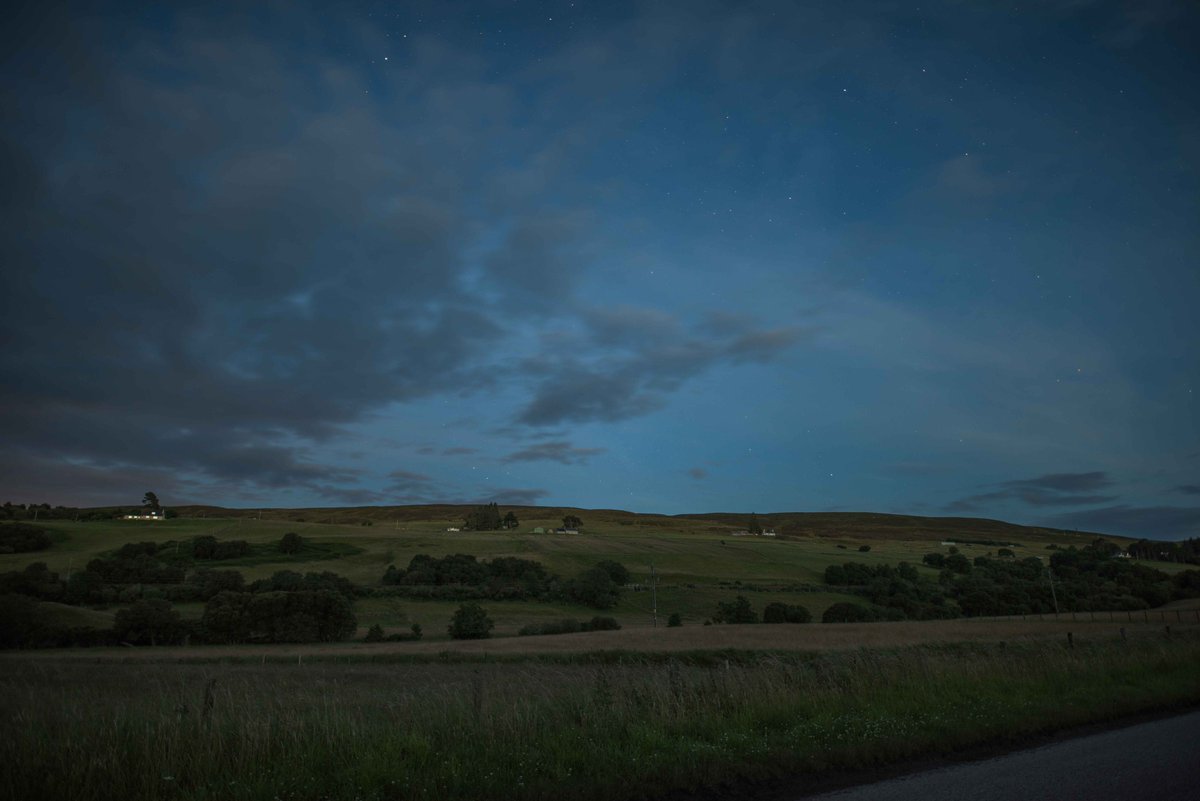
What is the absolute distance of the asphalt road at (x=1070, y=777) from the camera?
24.4 feet

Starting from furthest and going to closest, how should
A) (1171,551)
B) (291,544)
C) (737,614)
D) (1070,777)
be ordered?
(1171,551), (291,544), (737,614), (1070,777)

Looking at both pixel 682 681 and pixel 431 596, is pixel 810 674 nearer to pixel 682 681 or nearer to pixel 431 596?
pixel 682 681

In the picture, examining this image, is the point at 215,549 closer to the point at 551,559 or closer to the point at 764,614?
the point at 551,559

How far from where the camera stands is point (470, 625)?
63.7 m

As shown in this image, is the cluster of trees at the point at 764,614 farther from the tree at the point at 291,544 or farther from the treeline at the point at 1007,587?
the tree at the point at 291,544

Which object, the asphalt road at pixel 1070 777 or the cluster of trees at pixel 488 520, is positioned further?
the cluster of trees at pixel 488 520

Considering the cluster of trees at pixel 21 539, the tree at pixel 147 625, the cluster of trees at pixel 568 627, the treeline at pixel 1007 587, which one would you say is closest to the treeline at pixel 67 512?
the cluster of trees at pixel 21 539

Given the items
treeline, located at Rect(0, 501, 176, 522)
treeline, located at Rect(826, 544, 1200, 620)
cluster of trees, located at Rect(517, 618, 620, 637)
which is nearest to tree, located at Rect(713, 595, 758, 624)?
treeline, located at Rect(826, 544, 1200, 620)

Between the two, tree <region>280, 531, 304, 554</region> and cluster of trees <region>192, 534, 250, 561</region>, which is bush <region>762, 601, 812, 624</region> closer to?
tree <region>280, 531, 304, 554</region>

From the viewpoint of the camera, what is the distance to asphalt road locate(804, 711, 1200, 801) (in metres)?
7.45

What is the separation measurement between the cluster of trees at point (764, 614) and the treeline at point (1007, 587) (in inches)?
232

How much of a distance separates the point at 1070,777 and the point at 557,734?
6185 millimetres

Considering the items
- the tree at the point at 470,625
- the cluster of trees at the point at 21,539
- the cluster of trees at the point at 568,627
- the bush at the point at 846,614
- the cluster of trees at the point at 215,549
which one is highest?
the cluster of trees at the point at 21,539

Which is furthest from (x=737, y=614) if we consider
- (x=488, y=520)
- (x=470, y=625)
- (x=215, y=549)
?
(x=488, y=520)
